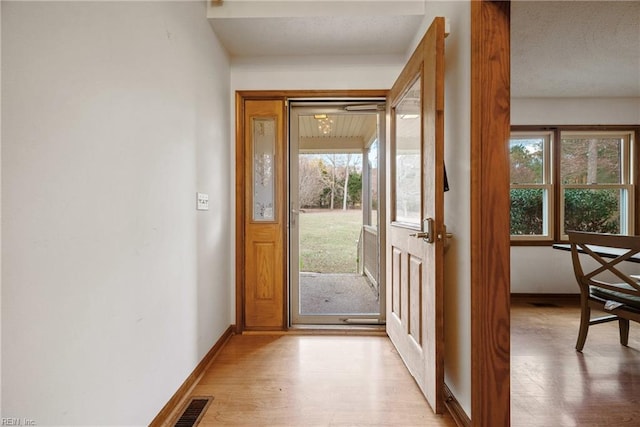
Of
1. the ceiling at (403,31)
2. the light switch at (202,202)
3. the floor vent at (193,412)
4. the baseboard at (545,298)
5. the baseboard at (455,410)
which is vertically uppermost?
the ceiling at (403,31)

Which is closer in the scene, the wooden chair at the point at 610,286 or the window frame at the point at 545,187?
the wooden chair at the point at 610,286

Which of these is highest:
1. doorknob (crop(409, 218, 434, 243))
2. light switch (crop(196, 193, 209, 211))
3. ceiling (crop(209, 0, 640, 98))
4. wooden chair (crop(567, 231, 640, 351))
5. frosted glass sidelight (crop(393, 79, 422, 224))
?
ceiling (crop(209, 0, 640, 98))

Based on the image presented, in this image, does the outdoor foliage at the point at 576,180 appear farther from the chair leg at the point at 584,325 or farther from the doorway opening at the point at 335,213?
the doorway opening at the point at 335,213

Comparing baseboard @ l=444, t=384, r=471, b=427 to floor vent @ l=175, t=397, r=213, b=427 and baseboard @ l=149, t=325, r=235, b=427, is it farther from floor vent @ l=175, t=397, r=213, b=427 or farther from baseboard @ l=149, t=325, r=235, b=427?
baseboard @ l=149, t=325, r=235, b=427

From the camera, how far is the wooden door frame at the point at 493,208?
1349 millimetres

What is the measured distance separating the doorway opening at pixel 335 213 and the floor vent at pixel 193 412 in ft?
3.94

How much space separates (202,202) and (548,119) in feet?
14.0

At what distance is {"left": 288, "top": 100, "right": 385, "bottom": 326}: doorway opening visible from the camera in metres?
2.91

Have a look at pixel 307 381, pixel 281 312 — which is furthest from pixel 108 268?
pixel 281 312

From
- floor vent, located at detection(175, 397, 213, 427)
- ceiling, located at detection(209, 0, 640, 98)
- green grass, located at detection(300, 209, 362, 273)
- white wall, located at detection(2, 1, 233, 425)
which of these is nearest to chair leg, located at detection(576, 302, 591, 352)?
ceiling, located at detection(209, 0, 640, 98)

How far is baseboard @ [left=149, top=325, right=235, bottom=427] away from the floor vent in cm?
5

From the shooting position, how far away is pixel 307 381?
1963 mm

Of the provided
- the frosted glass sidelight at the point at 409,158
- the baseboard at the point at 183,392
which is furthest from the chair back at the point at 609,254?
the baseboard at the point at 183,392

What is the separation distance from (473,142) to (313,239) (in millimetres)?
3028
